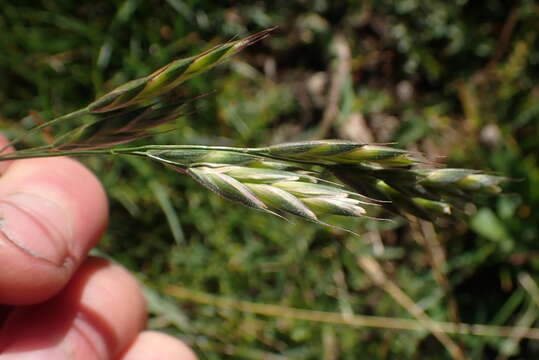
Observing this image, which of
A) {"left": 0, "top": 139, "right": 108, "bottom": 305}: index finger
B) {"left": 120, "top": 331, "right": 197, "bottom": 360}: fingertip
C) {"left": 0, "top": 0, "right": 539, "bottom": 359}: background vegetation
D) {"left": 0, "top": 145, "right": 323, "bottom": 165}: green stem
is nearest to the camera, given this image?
{"left": 0, "top": 145, "right": 323, "bottom": 165}: green stem

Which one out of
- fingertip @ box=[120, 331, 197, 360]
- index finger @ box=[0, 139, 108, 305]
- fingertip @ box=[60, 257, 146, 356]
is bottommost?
fingertip @ box=[120, 331, 197, 360]

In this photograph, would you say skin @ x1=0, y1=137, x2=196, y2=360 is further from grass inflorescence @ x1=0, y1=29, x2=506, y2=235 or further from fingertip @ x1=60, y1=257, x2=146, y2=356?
grass inflorescence @ x1=0, y1=29, x2=506, y2=235

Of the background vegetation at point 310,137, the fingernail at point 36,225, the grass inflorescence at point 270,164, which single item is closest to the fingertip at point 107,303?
the fingernail at point 36,225

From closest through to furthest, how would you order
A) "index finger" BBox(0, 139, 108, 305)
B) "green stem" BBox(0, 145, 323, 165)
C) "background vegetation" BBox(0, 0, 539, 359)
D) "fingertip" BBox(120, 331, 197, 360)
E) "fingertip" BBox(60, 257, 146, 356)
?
1. "green stem" BBox(0, 145, 323, 165)
2. "index finger" BBox(0, 139, 108, 305)
3. "fingertip" BBox(60, 257, 146, 356)
4. "fingertip" BBox(120, 331, 197, 360)
5. "background vegetation" BBox(0, 0, 539, 359)

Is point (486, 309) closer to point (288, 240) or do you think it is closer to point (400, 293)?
point (400, 293)

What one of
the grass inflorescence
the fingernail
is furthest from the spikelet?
the fingernail

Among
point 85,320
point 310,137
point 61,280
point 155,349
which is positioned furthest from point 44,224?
point 310,137

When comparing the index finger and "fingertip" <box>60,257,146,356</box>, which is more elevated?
the index finger
